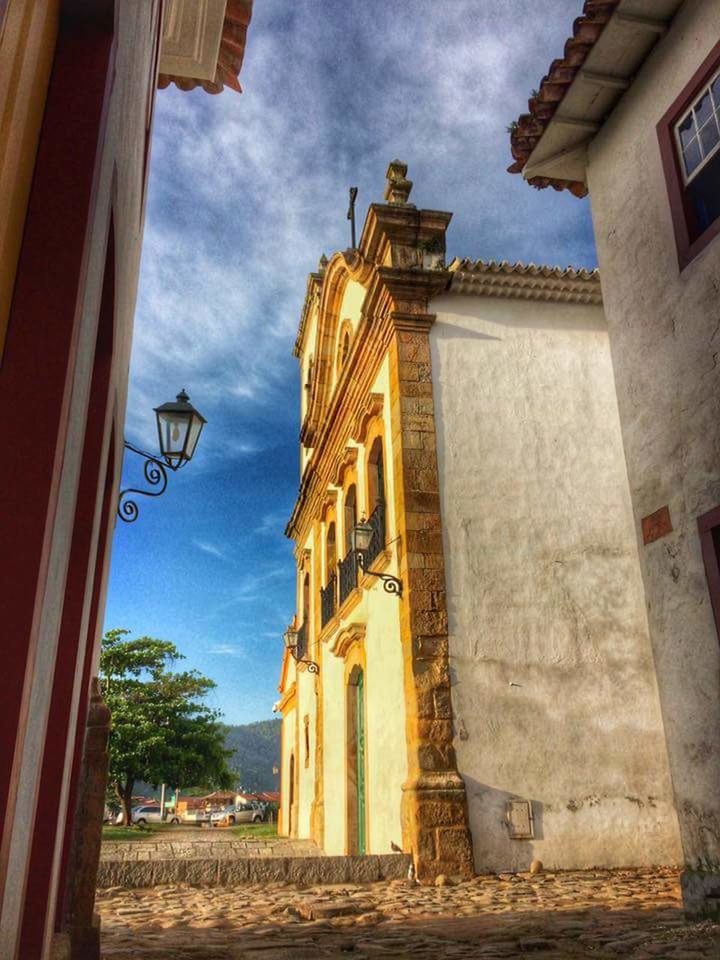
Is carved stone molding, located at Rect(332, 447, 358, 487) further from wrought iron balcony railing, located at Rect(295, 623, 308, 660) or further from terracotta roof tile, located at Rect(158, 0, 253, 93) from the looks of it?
terracotta roof tile, located at Rect(158, 0, 253, 93)

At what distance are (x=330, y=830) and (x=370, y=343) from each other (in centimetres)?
833

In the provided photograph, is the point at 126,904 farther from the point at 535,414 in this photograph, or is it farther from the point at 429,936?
the point at 535,414

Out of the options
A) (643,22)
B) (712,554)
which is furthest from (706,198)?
(712,554)

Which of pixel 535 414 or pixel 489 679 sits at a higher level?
pixel 535 414

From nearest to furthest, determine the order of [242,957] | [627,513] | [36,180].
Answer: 1. [36,180]
2. [242,957]
3. [627,513]

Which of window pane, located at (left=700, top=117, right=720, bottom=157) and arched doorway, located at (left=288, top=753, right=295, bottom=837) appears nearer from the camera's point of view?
window pane, located at (left=700, top=117, right=720, bottom=157)

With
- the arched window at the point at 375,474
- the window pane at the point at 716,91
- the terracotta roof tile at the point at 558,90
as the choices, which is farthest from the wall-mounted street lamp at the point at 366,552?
the window pane at the point at 716,91

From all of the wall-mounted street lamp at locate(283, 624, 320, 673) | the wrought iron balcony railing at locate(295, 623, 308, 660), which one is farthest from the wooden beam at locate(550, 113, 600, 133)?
the wrought iron balcony railing at locate(295, 623, 308, 660)

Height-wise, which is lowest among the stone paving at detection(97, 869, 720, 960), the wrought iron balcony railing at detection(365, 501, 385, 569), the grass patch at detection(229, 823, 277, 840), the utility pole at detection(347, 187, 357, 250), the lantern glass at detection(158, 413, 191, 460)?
the grass patch at detection(229, 823, 277, 840)

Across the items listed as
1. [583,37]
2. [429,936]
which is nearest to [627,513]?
[583,37]

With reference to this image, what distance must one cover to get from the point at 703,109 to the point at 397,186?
655cm

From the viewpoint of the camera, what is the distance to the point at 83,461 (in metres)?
3.92

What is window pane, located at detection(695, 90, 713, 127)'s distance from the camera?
18.9ft

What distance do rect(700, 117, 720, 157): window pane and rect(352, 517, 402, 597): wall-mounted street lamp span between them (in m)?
5.76
